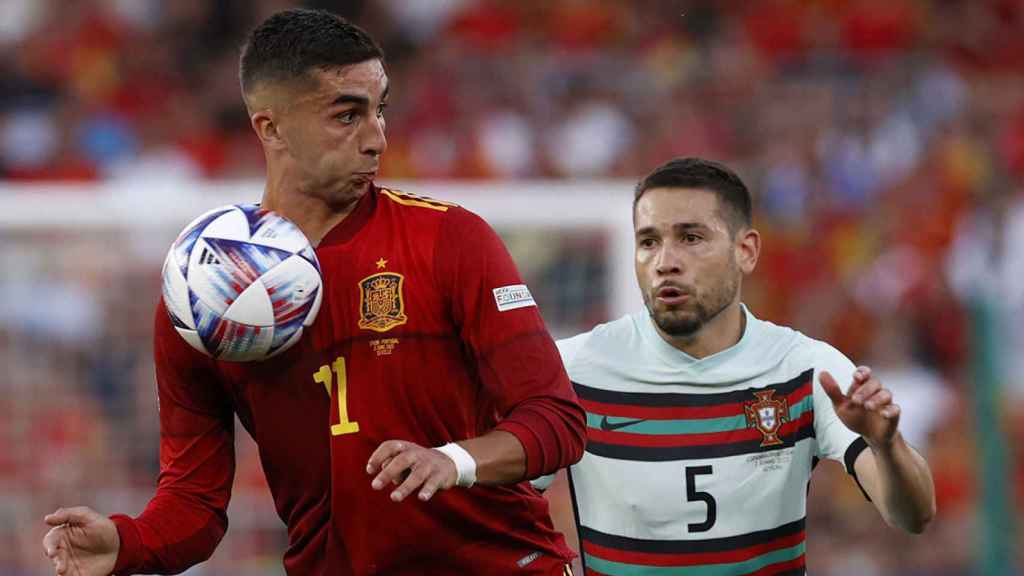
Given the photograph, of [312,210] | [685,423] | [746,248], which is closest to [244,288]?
[312,210]

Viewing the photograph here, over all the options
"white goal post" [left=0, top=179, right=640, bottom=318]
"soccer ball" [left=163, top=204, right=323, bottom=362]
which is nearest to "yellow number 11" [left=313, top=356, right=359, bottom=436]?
"soccer ball" [left=163, top=204, right=323, bottom=362]

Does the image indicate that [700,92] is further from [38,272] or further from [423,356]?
A: [423,356]

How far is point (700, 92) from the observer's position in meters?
12.9

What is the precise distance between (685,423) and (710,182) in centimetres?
73

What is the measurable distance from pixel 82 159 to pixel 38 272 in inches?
133

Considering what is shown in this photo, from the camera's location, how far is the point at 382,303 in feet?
12.4

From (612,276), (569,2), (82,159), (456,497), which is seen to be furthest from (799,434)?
(569,2)

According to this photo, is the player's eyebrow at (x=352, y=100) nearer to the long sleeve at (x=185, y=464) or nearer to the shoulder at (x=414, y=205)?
the shoulder at (x=414, y=205)

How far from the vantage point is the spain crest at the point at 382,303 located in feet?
12.4

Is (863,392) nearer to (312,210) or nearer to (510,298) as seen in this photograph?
(510,298)

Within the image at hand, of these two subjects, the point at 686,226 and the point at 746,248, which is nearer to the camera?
the point at 686,226

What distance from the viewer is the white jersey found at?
4371mm

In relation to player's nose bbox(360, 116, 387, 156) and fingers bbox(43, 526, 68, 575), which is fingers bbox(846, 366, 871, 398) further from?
fingers bbox(43, 526, 68, 575)

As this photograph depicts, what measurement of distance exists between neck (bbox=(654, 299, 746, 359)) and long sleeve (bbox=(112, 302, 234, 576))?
4.33ft
